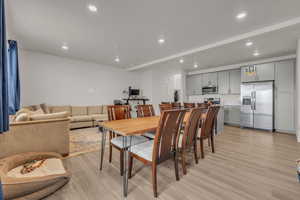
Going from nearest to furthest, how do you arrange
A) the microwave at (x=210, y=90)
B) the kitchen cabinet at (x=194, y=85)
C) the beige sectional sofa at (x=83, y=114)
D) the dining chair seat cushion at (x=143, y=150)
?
the dining chair seat cushion at (x=143, y=150)
the beige sectional sofa at (x=83, y=114)
the microwave at (x=210, y=90)
the kitchen cabinet at (x=194, y=85)

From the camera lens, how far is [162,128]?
4.75 ft

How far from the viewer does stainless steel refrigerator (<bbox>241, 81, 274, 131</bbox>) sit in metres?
4.34

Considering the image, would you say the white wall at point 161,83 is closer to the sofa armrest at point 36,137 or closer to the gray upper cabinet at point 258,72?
the gray upper cabinet at point 258,72

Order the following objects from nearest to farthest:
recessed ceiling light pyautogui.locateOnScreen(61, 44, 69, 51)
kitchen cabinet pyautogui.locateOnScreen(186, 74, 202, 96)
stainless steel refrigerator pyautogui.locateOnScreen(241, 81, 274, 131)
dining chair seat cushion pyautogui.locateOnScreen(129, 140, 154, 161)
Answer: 1. dining chair seat cushion pyautogui.locateOnScreen(129, 140, 154, 161)
2. recessed ceiling light pyautogui.locateOnScreen(61, 44, 69, 51)
3. stainless steel refrigerator pyautogui.locateOnScreen(241, 81, 274, 131)
4. kitchen cabinet pyautogui.locateOnScreen(186, 74, 202, 96)

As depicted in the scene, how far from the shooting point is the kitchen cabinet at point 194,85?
6.39 m

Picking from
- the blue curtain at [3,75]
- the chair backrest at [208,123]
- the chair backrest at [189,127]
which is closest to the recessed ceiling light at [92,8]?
the blue curtain at [3,75]

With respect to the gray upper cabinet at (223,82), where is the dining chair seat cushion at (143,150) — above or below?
below

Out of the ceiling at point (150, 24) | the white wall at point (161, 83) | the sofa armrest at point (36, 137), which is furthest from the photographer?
the white wall at point (161, 83)

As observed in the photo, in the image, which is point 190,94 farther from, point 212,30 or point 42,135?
point 42,135

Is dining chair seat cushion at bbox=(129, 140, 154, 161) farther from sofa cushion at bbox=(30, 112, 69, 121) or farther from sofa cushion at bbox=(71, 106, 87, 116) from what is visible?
sofa cushion at bbox=(71, 106, 87, 116)

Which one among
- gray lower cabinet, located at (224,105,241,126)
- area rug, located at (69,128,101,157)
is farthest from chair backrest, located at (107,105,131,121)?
gray lower cabinet, located at (224,105,241,126)

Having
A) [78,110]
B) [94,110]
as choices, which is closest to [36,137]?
[78,110]

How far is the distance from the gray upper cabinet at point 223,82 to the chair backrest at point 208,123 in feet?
12.1

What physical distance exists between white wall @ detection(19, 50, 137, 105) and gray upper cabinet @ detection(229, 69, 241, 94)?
493 cm
